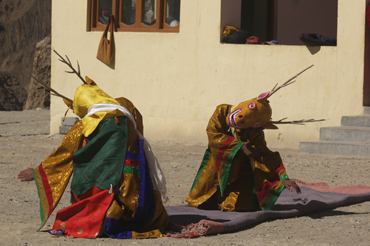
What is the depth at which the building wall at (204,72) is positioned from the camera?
32.0 feet

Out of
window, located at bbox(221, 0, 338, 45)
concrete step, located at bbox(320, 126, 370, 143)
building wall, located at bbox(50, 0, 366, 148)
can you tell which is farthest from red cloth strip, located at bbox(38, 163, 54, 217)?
window, located at bbox(221, 0, 338, 45)

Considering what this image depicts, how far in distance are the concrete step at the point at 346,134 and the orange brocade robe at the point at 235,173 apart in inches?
167

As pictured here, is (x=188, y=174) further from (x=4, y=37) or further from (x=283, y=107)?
(x=4, y=37)

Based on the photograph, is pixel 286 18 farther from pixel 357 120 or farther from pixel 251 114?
pixel 251 114

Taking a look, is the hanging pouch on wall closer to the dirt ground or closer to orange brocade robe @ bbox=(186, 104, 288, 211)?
the dirt ground

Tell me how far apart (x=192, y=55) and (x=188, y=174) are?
3.55 metres

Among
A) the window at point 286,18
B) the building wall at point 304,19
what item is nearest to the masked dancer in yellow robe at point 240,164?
the window at point 286,18

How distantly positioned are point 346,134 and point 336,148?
34cm

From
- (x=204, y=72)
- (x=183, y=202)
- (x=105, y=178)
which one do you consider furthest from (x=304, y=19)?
(x=105, y=178)

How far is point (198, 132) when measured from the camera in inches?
428

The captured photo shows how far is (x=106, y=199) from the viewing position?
4387mm

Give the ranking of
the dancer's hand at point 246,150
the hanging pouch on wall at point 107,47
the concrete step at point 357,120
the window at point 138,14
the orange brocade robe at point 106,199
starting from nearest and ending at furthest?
the orange brocade robe at point 106,199, the dancer's hand at point 246,150, the concrete step at point 357,120, the window at point 138,14, the hanging pouch on wall at point 107,47

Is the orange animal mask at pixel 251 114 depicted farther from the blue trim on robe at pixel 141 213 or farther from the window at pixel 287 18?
the window at pixel 287 18

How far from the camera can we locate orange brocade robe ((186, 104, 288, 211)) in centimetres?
532
